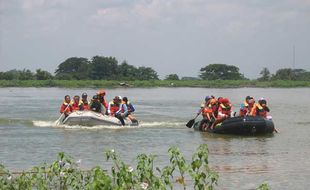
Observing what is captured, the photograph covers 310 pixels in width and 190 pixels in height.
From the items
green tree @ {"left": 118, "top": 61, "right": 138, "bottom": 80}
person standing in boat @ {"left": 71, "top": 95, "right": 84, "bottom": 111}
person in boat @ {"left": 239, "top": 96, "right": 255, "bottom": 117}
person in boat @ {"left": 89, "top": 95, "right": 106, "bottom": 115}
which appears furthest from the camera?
green tree @ {"left": 118, "top": 61, "right": 138, "bottom": 80}

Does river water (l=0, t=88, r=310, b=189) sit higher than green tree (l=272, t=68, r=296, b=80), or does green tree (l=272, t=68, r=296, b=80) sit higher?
green tree (l=272, t=68, r=296, b=80)

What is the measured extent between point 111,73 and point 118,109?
198ft

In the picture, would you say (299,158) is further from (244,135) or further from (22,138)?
(22,138)

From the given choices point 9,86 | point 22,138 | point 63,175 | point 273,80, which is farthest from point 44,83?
point 63,175

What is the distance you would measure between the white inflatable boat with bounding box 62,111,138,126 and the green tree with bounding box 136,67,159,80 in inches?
2468

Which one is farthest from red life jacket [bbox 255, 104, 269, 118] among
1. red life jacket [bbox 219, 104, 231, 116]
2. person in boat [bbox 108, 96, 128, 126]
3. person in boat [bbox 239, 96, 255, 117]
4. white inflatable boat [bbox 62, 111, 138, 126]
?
white inflatable boat [bbox 62, 111, 138, 126]

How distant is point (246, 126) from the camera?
56.0ft

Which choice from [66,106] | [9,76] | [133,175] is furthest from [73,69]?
[133,175]

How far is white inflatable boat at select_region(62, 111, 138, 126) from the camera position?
62.6ft

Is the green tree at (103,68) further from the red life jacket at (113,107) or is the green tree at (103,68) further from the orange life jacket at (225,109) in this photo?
the orange life jacket at (225,109)

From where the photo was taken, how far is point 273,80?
85.5 meters

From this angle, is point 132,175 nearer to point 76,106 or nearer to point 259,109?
point 259,109

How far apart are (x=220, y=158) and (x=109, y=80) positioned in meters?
65.1

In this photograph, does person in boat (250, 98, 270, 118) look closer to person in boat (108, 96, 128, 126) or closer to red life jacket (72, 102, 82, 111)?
person in boat (108, 96, 128, 126)
